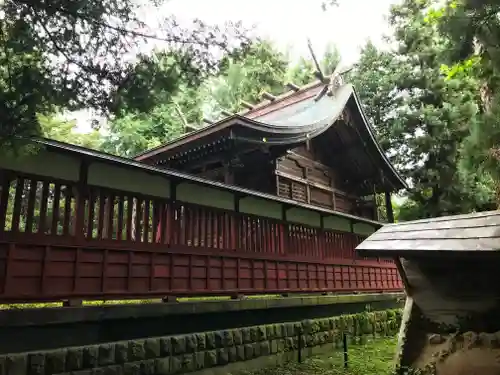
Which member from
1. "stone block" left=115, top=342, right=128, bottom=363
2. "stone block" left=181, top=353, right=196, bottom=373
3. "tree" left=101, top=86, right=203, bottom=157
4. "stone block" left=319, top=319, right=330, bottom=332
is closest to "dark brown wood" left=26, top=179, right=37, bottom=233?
"stone block" left=115, top=342, right=128, bottom=363

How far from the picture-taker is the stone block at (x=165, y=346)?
6.46 m

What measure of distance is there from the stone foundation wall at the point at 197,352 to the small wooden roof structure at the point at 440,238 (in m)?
2.81

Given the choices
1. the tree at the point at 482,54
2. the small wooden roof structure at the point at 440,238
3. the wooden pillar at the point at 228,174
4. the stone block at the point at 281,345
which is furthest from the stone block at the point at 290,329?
the tree at the point at 482,54

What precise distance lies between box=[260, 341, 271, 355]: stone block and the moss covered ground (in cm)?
35

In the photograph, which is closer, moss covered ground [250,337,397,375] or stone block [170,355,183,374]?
stone block [170,355,183,374]

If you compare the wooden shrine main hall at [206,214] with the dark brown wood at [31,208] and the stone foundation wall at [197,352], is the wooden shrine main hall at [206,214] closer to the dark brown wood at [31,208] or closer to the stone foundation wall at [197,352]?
the dark brown wood at [31,208]

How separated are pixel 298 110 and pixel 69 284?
12.9 metres

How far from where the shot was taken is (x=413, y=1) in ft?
64.1

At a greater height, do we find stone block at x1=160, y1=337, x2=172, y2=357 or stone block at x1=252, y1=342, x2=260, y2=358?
stone block at x1=160, y1=337, x2=172, y2=357

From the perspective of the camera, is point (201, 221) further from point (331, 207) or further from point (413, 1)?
point (413, 1)

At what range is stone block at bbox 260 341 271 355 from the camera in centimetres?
821

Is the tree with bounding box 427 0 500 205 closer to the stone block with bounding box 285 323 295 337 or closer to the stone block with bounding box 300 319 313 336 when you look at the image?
the stone block with bounding box 285 323 295 337

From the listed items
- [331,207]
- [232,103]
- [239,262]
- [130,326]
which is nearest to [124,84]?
[130,326]

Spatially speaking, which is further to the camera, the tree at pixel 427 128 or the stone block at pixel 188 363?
the tree at pixel 427 128
